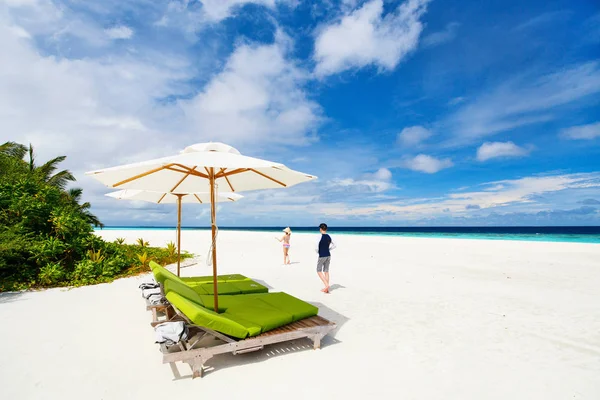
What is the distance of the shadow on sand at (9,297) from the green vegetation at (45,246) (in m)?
0.34

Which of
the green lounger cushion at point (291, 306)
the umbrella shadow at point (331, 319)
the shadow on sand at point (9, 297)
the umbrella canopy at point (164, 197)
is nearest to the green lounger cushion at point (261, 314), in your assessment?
the green lounger cushion at point (291, 306)

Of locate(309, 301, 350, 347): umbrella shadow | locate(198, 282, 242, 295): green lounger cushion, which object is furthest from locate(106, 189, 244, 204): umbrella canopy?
locate(309, 301, 350, 347): umbrella shadow

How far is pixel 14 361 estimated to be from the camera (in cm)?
425

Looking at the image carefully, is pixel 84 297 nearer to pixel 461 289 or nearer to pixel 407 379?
pixel 407 379

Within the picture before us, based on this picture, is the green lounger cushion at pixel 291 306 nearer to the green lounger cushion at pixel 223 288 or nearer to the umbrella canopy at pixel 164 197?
the green lounger cushion at pixel 223 288

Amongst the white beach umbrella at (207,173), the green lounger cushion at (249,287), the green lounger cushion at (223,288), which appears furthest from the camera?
the green lounger cushion at (249,287)

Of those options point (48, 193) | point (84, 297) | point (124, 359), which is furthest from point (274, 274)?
point (48, 193)

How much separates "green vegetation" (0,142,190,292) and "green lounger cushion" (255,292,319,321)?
20.4 feet

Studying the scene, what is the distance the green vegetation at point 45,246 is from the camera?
8344 millimetres

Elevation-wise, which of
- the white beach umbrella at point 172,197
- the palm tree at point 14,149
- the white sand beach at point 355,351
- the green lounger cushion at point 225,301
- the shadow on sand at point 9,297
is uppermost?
the palm tree at point 14,149

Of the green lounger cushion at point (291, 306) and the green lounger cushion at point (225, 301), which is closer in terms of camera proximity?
the green lounger cushion at point (291, 306)

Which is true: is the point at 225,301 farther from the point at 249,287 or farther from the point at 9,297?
the point at 9,297

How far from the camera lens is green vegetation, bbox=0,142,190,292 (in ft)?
27.4

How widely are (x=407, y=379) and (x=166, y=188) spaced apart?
18.2 feet
